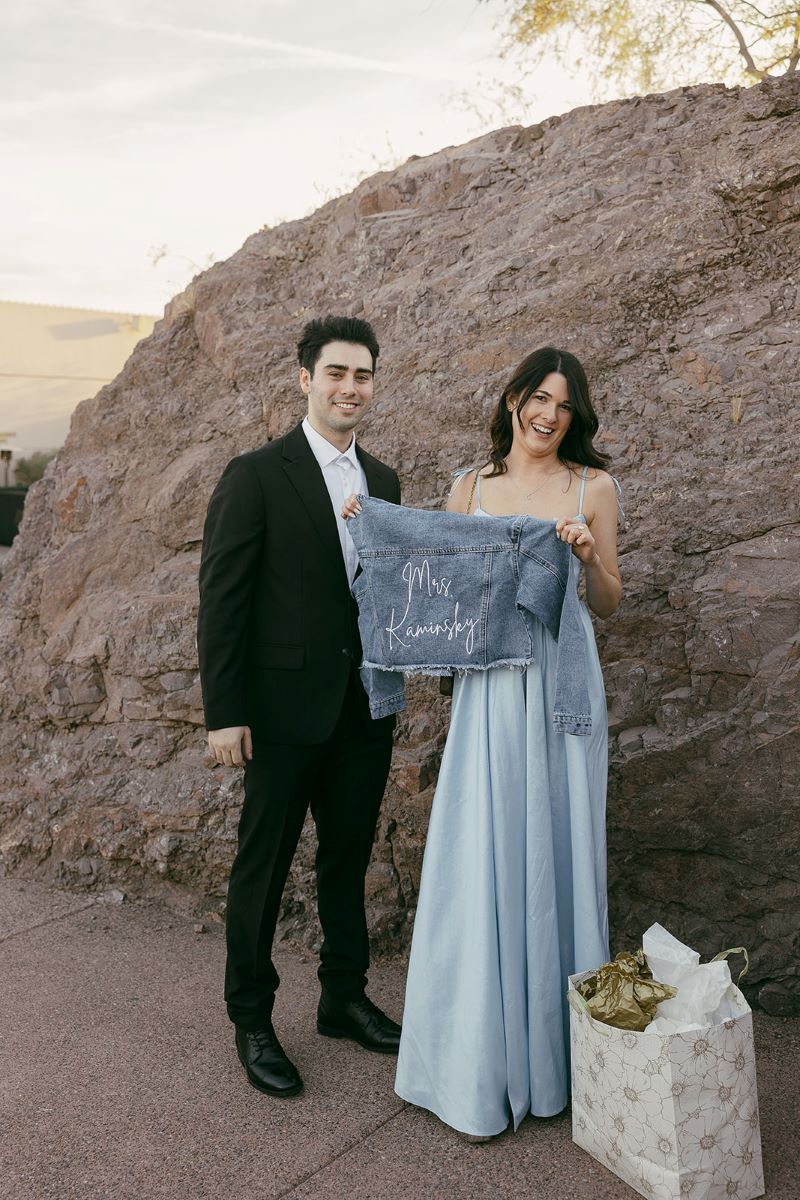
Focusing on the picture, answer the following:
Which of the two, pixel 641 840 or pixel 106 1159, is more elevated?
pixel 641 840

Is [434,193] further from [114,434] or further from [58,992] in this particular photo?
[58,992]

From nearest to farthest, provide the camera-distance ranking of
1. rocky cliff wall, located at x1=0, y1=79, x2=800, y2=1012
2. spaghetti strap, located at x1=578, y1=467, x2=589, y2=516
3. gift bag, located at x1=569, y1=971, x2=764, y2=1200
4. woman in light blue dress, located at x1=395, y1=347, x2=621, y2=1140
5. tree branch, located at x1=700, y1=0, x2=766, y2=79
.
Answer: gift bag, located at x1=569, y1=971, x2=764, y2=1200, woman in light blue dress, located at x1=395, y1=347, x2=621, y2=1140, spaghetti strap, located at x1=578, y1=467, x2=589, y2=516, rocky cliff wall, located at x1=0, y1=79, x2=800, y2=1012, tree branch, located at x1=700, y1=0, x2=766, y2=79

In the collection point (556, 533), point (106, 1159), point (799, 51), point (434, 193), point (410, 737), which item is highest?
point (799, 51)

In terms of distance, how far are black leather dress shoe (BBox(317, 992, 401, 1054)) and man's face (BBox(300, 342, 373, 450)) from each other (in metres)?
1.90

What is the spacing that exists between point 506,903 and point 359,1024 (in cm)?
90

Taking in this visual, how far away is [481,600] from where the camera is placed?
3.02m

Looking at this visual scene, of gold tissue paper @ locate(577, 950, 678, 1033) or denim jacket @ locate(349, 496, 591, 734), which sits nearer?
gold tissue paper @ locate(577, 950, 678, 1033)

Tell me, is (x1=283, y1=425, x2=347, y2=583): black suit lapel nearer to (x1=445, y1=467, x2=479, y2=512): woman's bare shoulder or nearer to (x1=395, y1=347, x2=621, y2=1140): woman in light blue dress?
(x1=445, y1=467, x2=479, y2=512): woman's bare shoulder

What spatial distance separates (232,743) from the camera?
3166mm

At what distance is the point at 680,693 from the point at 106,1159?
2426 millimetres

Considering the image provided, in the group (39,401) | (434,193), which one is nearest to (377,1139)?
(434,193)

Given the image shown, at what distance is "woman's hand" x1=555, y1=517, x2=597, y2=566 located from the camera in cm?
288

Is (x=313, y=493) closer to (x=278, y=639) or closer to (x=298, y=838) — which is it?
(x=278, y=639)

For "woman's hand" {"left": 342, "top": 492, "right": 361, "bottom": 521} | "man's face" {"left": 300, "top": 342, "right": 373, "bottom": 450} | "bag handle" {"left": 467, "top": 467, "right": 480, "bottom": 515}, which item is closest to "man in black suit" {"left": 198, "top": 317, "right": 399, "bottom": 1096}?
"man's face" {"left": 300, "top": 342, "right": 373, "bottom": 450}
